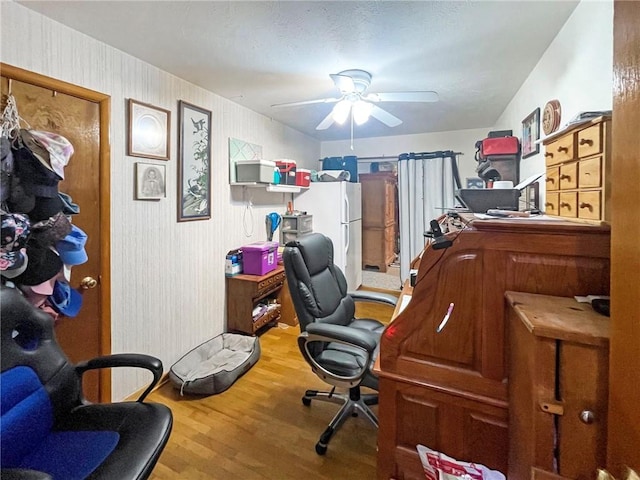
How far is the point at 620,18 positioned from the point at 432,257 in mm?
818

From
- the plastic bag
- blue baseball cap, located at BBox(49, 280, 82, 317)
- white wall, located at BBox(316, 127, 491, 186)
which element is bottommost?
the plastic bag

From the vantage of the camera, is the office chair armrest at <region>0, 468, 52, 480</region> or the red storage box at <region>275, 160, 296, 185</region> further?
the red storage box at <region>275, 160, 296, 185</region>

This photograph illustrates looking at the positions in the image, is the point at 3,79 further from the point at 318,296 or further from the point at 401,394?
the point at 401,394

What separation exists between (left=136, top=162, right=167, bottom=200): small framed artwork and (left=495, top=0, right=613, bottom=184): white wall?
2.59 m

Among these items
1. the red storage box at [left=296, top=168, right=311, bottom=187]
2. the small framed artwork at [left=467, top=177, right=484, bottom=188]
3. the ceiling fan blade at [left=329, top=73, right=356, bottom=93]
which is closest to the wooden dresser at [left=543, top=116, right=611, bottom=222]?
the ceiling fan blade at [left=329, top=73, right=356, bottom=93]

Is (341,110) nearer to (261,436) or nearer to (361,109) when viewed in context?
(361,109)

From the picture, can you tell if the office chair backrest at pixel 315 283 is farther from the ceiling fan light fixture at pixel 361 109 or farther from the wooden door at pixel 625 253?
the wooden door at pixel 625 253

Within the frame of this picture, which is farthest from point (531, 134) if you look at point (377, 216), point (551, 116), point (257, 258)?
point (377, 216)

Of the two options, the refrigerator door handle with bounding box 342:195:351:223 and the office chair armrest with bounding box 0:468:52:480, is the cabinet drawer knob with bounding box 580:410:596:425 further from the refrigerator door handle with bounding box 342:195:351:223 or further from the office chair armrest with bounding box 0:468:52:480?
the refrigerator door handle with bounding box 342:195:351:223

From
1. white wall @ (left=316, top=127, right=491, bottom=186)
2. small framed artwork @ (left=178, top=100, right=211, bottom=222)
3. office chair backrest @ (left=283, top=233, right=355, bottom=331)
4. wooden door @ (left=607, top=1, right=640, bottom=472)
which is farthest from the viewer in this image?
white wall @ (left=316, top=127, right=491, bottom=186)

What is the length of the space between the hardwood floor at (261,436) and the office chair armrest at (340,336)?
66cm

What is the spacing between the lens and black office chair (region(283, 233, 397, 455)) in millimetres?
1716

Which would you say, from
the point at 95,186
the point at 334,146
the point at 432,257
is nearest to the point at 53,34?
the point at 95,186

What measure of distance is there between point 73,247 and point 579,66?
2.77 metres
